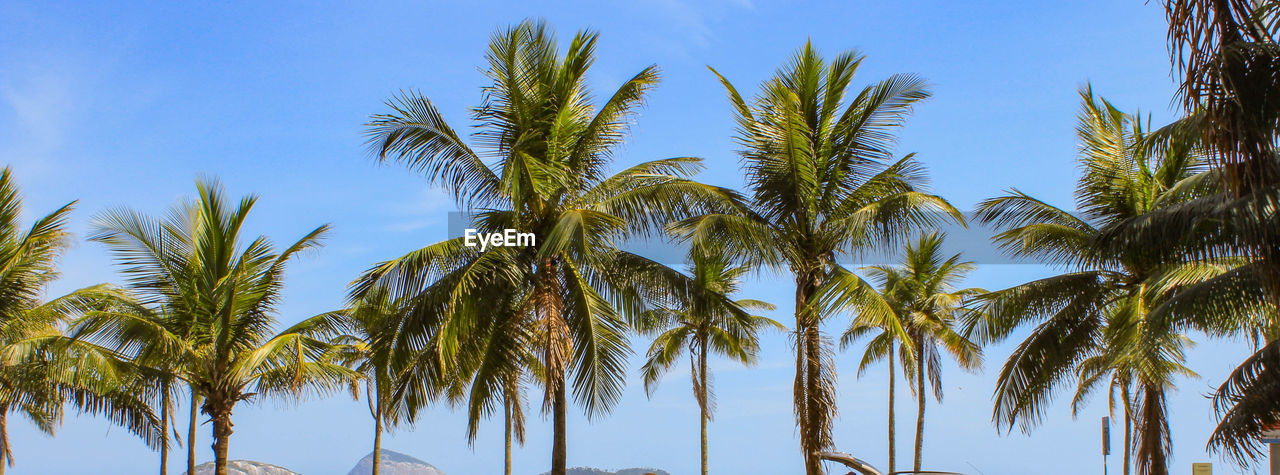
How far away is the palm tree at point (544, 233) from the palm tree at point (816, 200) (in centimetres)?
90

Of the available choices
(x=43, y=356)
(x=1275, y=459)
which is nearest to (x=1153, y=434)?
(x=1275, y=459)

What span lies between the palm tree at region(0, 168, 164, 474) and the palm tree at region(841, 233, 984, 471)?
690 inches

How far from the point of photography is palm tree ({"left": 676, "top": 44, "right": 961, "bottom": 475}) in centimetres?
1366

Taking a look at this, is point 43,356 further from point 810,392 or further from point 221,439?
point 810,392

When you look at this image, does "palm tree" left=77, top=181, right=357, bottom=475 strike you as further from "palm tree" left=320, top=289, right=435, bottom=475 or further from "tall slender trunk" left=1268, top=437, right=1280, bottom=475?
"tall slender trunk" left=1268, top=437, right=1280, bottom=475

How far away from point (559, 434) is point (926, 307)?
15193mm

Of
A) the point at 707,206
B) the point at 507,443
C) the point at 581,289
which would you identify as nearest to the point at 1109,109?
the point at 707,206

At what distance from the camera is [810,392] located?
1370 cm

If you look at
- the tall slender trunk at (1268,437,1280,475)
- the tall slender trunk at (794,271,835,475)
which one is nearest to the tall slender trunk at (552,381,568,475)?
the tall slender trunk at (794,271,835,475)

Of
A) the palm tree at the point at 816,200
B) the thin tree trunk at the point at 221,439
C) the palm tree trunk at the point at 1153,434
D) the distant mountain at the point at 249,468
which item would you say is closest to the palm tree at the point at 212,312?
the thin tree trunk at the point at 221,439

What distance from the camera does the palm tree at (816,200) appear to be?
13.7 meters

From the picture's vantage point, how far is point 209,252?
51.0 ft

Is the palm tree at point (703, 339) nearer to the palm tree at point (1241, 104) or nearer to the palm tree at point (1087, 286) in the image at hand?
the palm tree at point (1087, 286)

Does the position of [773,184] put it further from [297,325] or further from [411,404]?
[297,325]
